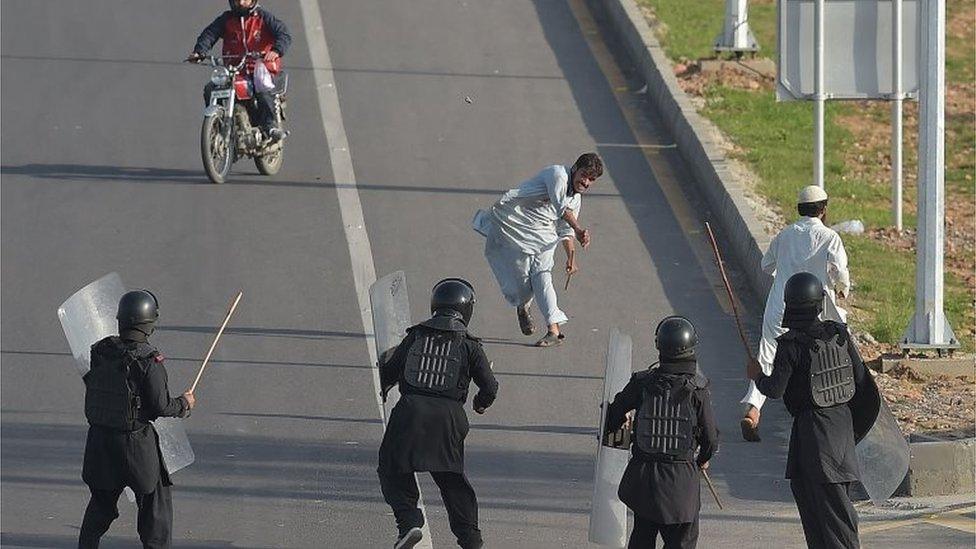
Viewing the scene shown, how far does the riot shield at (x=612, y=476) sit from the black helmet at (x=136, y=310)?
2.12m

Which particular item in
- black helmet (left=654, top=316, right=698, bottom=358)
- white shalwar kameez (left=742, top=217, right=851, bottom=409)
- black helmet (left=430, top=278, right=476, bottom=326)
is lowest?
black helmet (left=654, top=316, right=698, bottom=358)

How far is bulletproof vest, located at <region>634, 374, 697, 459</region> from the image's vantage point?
762cm

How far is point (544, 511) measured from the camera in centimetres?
958

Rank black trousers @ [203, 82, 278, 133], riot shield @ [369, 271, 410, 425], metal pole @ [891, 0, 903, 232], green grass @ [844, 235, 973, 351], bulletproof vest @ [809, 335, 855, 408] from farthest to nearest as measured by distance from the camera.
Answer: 1. black trousers @ [203, 82, 278, 133]
2. metal pole @ [891, 0, 903, 232]
3. green grass @ [844, 235, 973, 351]
4. riot shield @ [369, 271, 410, 425]
5. bulletproof vest @ [809, 335, 855, 408]

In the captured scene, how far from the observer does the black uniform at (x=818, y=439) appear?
8.01 m

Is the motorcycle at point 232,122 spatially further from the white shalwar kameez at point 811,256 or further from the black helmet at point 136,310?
the black helmet at point 136,310

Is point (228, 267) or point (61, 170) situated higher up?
point (61, 170)

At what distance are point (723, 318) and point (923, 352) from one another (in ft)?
4.79

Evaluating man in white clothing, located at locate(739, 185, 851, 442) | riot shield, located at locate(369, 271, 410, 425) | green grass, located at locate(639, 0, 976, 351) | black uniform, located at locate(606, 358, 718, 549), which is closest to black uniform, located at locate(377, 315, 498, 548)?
riot shield, located at locate(369, 271, 410, 425)

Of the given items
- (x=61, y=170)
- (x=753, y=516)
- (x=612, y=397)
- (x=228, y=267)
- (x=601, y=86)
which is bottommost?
(x=753, y=516)

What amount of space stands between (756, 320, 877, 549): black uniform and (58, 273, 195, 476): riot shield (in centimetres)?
286

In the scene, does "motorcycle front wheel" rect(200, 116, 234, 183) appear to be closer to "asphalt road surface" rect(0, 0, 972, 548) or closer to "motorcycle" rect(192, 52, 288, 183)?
"motorcycle" rect(192, 52, 288, 183)

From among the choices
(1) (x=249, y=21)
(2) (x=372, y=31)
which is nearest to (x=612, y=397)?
(1) (x=249, y=21)

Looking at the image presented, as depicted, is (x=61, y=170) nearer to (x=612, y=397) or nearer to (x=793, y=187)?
(x=793, y=187)
